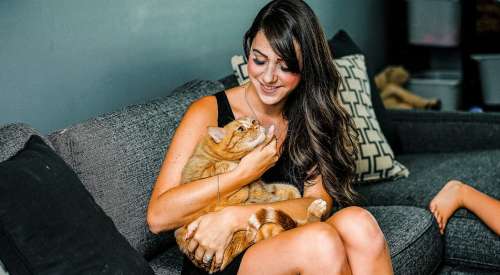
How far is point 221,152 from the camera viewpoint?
1841 millimetres

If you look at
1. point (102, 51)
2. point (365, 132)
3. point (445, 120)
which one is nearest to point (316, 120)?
point (365, 132)

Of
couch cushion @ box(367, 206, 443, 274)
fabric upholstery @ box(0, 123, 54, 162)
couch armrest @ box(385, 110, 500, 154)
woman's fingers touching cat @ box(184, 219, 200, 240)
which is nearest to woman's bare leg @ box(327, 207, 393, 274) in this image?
couch cushion @ box(367, 206, 443, 274)

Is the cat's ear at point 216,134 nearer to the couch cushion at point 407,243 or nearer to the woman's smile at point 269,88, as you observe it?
the woman's smile at point 269,88

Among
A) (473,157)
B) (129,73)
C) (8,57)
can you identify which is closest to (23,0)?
(8,57)

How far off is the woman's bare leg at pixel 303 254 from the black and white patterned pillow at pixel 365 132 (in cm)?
99

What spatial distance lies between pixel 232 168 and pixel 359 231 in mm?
411

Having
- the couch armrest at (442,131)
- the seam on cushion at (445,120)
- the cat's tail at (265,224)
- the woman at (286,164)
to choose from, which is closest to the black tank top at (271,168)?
the woman at (286,164)

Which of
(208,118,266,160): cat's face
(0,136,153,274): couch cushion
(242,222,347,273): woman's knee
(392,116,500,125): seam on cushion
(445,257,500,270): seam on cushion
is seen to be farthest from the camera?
(392,116,500,125): seam on cushion

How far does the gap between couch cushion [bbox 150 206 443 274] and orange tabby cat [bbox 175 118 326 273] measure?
21 cm

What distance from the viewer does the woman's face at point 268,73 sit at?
179 centimetres

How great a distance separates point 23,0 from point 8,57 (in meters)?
0.19

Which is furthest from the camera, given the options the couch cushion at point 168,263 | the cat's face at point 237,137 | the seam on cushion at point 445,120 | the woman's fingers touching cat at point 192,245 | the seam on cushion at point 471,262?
the seam on cushion at point 445,120

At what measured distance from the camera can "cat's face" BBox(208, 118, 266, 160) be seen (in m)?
1.82

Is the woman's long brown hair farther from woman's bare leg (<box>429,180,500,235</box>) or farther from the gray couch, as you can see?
woman's bare leg (<box>429,180,500,235</box>)
